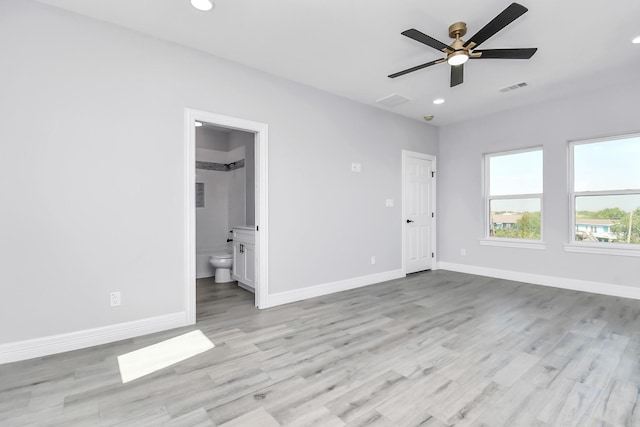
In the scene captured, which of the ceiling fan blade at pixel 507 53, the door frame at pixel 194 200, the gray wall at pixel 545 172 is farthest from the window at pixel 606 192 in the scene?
the door frame at pixel 194 200

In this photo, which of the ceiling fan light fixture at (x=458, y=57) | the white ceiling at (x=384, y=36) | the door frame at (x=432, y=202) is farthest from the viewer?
the door frame at (x=432, y=202)

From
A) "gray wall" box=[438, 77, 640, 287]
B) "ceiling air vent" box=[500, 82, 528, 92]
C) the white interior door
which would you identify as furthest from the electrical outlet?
"gray wall" box=[438, 77, 640, 287]

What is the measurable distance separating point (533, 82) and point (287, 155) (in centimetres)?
326

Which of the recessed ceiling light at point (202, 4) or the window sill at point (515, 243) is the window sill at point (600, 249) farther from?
the recessed ceiling light at point (202, 4)

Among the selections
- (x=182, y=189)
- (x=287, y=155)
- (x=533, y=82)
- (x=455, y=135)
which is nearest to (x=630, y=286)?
(x=533, y=82)

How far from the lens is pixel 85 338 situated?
2.49 m

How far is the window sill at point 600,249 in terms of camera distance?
381cm

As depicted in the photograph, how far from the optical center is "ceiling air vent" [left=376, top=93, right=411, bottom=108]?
427 centimetres

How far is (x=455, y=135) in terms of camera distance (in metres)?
5.62

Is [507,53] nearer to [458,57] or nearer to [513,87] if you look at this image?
[458,57]

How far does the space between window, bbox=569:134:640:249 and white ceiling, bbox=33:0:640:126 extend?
0.88 meters

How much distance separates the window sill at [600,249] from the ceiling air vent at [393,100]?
10.3 feet

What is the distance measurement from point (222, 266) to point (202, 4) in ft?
11.5

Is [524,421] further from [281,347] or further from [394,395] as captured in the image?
[281,347]
